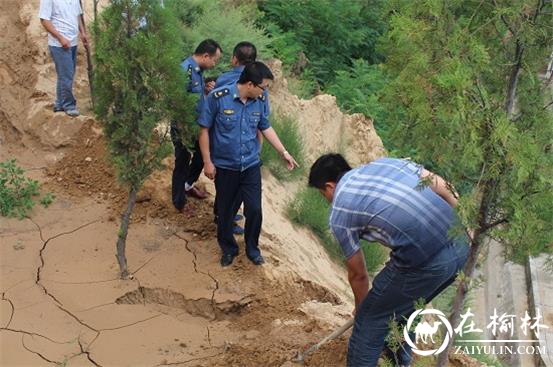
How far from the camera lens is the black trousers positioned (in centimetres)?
513

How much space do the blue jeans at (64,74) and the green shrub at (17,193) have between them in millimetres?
959

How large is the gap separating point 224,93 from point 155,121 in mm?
546

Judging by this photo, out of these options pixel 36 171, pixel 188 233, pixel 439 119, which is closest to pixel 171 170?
pixel 188 233

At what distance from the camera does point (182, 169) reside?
17.1 feet

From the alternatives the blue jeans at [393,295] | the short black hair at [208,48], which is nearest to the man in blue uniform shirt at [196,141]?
the short black hair at [208,48]

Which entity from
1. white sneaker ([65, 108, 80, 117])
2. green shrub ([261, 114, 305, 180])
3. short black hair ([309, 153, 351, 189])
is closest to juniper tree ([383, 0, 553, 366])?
short black hair ([309, 153, 351, 189])

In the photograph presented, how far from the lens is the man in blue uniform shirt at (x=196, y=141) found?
5.06 m

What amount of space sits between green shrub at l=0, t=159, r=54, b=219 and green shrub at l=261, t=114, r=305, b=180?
2546 mm

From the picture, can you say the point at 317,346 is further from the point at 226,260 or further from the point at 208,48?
the point at 208,48

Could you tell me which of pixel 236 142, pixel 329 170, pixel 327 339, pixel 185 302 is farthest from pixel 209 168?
pixel 327 339

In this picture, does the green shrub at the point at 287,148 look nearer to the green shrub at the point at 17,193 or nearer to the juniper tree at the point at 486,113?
the green shrub at the point at 17,193

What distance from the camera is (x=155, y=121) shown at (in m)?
4.37

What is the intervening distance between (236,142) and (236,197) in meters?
0.45

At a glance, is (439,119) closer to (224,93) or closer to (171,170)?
(224,93)
